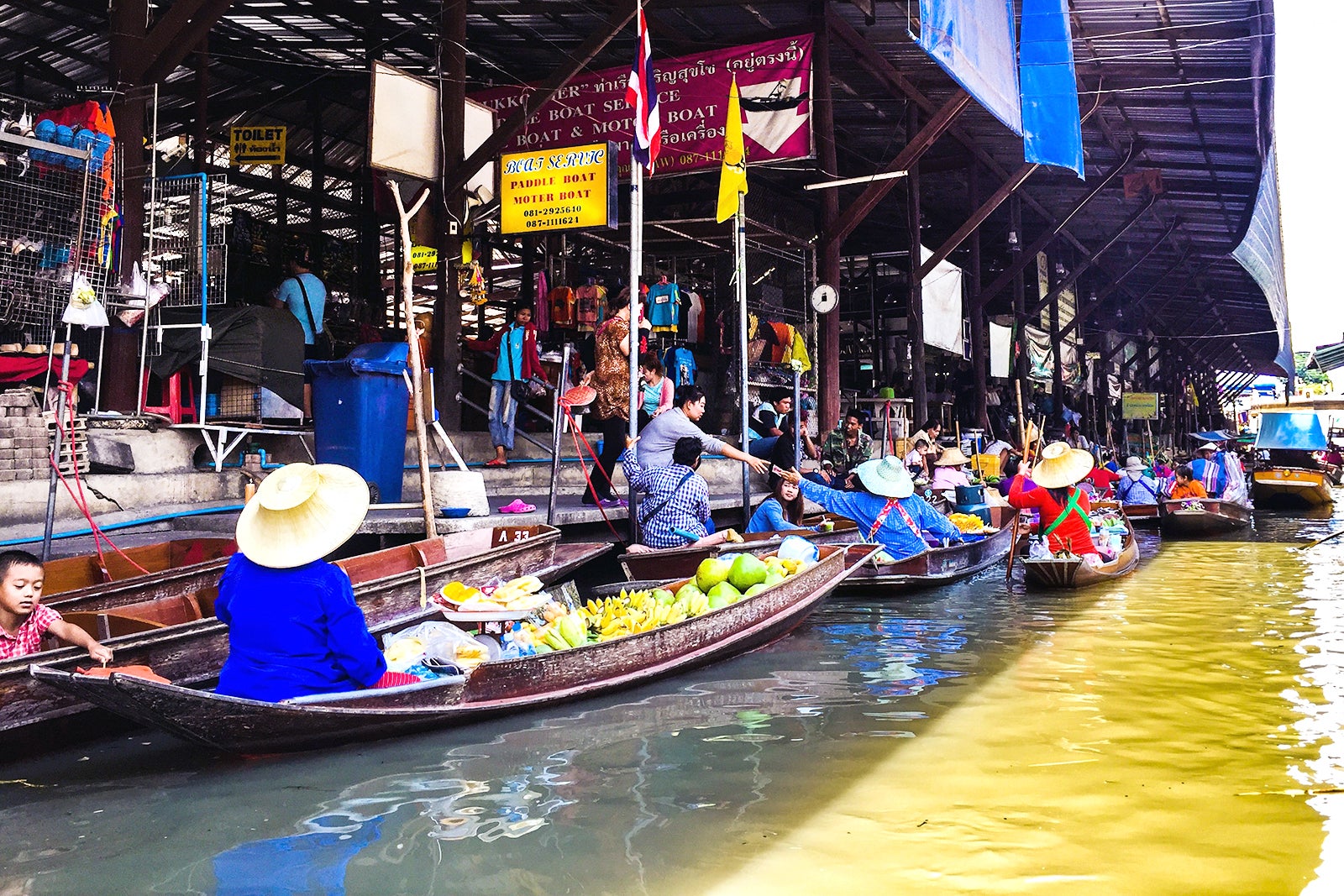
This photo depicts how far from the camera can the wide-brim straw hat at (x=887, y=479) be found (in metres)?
8.98

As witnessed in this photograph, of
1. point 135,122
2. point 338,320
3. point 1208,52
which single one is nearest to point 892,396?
point 1208,52

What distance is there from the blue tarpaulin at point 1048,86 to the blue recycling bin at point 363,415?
6642 millimetres

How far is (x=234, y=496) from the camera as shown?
8344mm

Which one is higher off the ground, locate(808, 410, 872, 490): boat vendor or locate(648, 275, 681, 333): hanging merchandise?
locate(648, 275, 681, 333): hanging merchandise

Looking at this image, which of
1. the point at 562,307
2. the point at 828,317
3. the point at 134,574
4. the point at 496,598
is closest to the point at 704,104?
the point at 562,307

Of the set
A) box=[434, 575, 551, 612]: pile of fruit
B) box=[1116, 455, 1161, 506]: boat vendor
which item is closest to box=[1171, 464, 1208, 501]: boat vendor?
box=[1116, 455, 1161, 506]: boat vendor

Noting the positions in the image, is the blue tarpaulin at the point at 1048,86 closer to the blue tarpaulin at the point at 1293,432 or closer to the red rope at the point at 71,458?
the red rope at the point at 71,458

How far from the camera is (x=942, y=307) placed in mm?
16906

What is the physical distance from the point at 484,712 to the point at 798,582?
2518 mm

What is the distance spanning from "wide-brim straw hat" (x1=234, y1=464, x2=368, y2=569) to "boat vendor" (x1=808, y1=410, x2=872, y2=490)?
26.6 feet

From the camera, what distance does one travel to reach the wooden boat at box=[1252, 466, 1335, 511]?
21.0 meters

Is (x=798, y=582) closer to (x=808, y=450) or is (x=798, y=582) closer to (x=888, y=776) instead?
(x=888, y=776)

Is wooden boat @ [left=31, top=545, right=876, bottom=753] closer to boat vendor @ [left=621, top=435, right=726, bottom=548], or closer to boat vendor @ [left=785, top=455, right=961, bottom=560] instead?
boat vendor @ [left=621, top=435, right=726, bottom=548]

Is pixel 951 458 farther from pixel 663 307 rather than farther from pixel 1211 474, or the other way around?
pixel 1211 474
